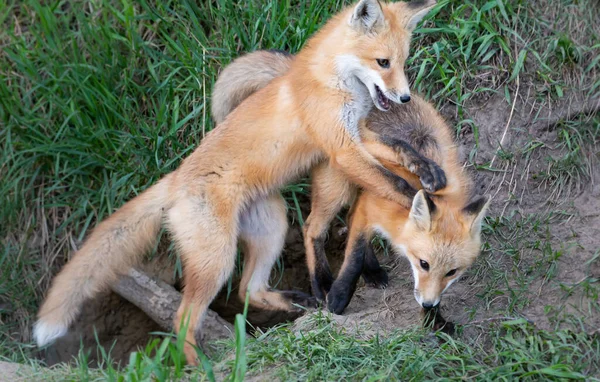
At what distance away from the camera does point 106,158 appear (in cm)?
602

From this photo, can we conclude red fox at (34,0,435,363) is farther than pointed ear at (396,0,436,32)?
No

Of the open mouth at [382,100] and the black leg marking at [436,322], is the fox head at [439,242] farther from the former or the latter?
the open mouth at [382,100]

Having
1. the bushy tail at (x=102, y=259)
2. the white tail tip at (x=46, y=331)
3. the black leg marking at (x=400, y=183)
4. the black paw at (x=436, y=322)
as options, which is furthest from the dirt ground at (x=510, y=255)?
the white tail tip at (x=46, y=331)

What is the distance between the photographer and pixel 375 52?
4668mm

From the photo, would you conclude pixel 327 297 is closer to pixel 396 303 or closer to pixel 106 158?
pixel 396 303

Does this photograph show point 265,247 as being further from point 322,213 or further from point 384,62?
point 384,62

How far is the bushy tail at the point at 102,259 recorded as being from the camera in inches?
183

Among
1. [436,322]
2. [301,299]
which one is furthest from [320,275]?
[436,322]

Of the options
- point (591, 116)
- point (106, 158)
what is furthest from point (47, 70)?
point (591, 116)

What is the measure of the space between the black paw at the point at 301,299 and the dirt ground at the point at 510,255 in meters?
0.31

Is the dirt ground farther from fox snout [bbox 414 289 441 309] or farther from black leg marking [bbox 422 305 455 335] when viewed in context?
fox snout [bbox 414 289 441 309]

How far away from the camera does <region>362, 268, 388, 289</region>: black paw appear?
5.22 metres

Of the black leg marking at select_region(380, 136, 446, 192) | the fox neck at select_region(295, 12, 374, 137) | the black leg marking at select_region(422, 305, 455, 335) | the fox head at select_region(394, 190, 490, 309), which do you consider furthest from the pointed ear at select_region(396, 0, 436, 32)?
the black leg marking at select_region(422, 305, 455, 335)

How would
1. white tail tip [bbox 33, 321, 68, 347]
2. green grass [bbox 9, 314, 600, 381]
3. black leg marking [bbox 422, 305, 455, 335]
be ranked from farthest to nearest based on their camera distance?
1. white tail tip [bbox 33, 321, 68, 347]
2. black leg marking [bbox 422, 305, 455, 335]
3. green grass [bbox 9, 314, 600, 381]
